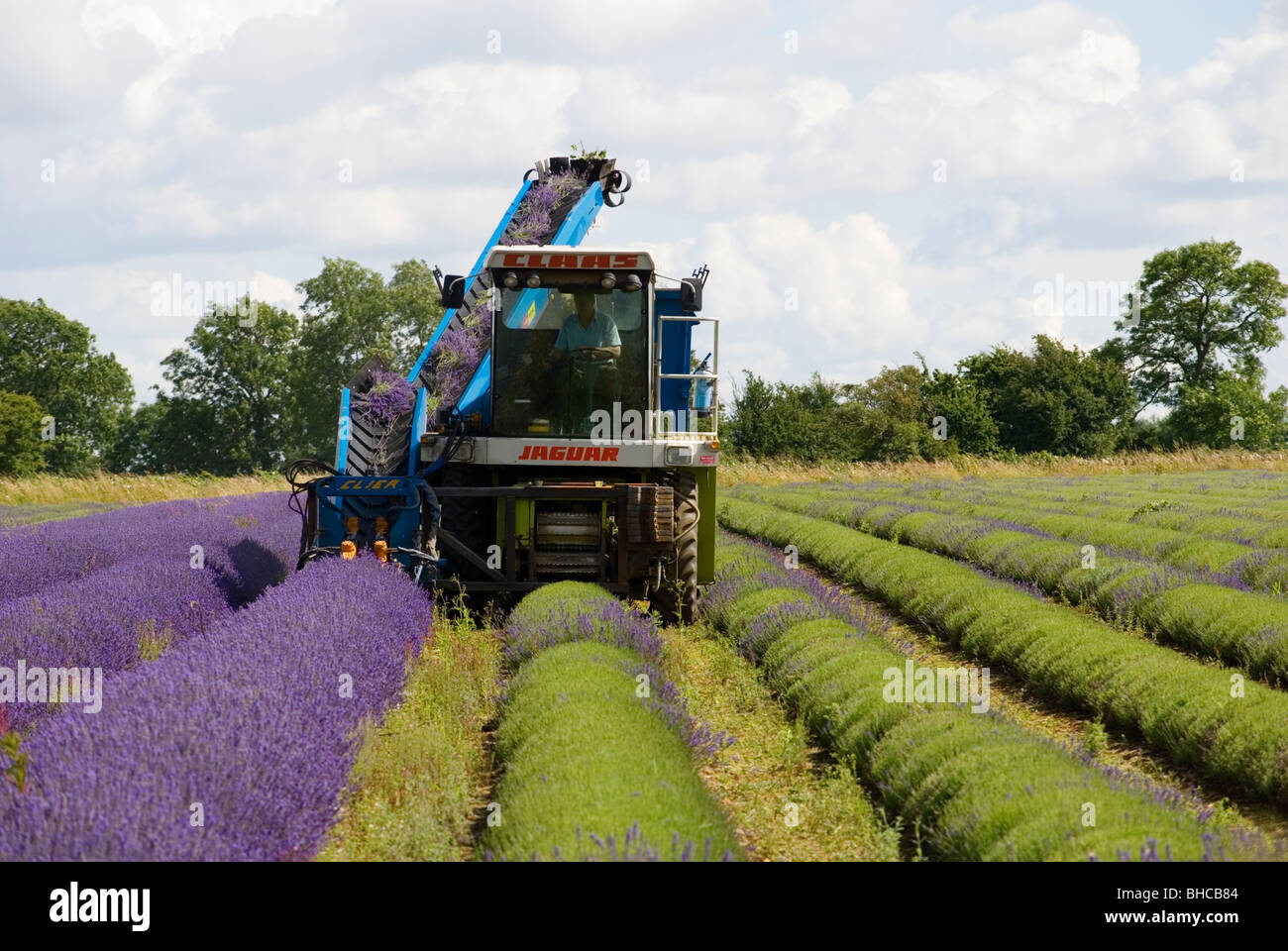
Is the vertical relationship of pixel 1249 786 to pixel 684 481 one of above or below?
below

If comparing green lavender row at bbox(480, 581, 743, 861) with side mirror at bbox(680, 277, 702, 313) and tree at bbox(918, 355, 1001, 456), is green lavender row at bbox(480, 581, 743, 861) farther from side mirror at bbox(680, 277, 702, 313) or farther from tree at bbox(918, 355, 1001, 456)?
tree at bbox(918, 355, 1001, 456)

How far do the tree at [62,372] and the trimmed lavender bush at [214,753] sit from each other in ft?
185

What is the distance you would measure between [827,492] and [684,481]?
16679mm

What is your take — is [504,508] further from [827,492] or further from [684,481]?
[827,492]

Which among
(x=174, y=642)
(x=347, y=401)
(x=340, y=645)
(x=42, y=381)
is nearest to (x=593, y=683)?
(x=340, y=645)

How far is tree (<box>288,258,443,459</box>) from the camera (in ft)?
188

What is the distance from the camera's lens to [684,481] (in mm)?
10883

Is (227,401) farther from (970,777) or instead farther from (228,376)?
(970,777)

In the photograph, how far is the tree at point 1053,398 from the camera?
54.6m

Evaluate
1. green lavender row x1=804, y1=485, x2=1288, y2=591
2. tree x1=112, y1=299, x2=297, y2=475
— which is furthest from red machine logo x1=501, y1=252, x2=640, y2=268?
tree x1=112, y1=299, x2=297, y2=475

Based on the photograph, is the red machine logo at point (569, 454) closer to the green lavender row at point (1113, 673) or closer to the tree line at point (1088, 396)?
the green lavender row at point (1113, 673)

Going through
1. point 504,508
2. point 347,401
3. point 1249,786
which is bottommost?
point 1249,786

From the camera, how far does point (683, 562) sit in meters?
10.9
